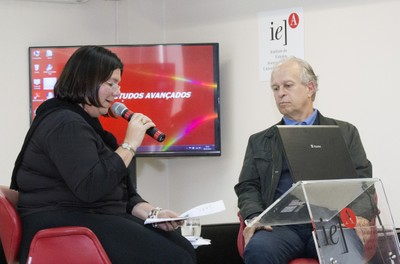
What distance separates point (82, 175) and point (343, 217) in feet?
3.02

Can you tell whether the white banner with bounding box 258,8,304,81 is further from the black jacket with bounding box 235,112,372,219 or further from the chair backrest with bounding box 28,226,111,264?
the chair backrest with bounding box 28,226,111,264

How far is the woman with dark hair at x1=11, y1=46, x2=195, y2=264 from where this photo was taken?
2.29m

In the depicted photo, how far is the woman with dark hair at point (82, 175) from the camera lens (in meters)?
2.29

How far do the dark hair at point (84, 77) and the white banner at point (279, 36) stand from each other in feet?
6.81

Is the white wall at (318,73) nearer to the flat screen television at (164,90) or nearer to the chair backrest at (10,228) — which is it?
the flat screen television at (164,90)

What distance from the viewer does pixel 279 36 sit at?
445 centimetres

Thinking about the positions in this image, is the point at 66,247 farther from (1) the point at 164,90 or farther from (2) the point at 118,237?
(1) the point at 164,90

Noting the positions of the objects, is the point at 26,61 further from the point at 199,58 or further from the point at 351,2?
the point at 351,2

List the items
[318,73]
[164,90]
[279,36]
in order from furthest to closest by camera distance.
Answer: [164,90], [279,36], [318,73]

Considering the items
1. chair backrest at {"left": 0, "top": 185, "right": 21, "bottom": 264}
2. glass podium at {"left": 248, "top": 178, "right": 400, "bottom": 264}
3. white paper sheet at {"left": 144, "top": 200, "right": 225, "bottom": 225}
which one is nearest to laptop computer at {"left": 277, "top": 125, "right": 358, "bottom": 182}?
glass podium at {"left": 248, "top": 178, "right": 400, "bottom": 264}

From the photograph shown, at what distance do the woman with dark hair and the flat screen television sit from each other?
2.06 meters

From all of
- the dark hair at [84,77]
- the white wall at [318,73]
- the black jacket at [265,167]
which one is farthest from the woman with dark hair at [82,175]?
the white wall at [318,73]

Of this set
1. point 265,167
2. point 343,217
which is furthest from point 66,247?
point 265,167

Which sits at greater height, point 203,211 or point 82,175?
point 82,175
